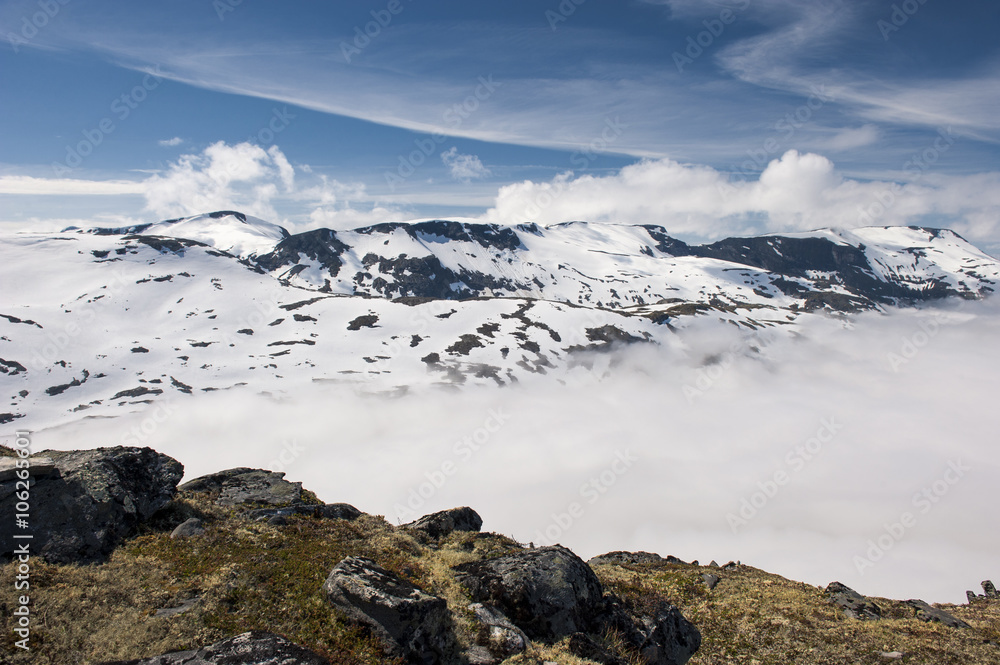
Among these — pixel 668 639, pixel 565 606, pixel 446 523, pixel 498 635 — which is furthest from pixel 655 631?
pixel 446 523

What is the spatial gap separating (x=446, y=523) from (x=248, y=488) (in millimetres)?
11323

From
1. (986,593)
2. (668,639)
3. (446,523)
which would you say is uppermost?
(446,523)

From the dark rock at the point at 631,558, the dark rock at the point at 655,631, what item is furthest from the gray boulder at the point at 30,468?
the dark rock at the point at 631,558

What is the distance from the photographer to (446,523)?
25.8 meters

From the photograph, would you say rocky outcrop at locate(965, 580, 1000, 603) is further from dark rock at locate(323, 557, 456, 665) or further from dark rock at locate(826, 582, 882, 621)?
dark rock at locate(323, 557, 456, 665)

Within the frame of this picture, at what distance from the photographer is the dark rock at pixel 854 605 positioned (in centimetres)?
2377

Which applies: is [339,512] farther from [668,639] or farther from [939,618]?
[939,618]

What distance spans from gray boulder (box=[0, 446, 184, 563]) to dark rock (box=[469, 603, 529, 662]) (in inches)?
484

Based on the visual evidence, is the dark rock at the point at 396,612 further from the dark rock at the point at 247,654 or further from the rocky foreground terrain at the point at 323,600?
the dark rock at the point at 247,654

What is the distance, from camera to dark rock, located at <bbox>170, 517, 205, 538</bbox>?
690 inches

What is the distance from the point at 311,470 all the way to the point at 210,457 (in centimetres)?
3594

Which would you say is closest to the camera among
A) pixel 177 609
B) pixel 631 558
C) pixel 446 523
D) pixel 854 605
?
pixel 177 609

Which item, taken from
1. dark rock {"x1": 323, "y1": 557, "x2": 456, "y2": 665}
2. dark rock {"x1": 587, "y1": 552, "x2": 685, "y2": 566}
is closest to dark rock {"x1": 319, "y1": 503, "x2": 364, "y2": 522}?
dark rock {"x1": 323, "y1": 557, "x2": 456, "y2": 665}

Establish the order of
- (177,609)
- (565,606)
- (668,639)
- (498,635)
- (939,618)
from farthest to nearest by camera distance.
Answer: (939,618)
(668,639)
(565,606)
(498,635)
(177,609)
